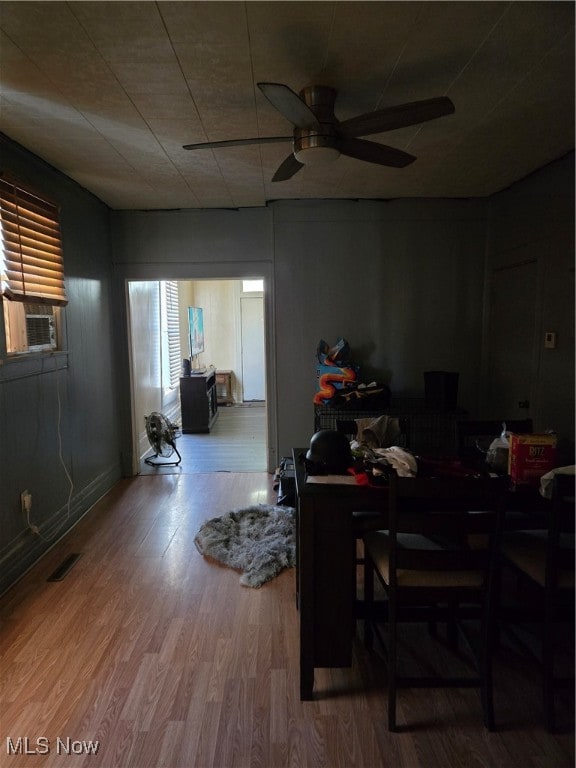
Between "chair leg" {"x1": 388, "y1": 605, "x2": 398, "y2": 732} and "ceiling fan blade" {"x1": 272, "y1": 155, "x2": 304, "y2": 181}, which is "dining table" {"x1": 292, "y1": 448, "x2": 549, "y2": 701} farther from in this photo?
"ceiling fan blade" {"x1": 272, "y1": 155, "x2": 304, "y2": 181}

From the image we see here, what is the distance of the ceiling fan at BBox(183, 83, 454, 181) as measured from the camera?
1.71 meters

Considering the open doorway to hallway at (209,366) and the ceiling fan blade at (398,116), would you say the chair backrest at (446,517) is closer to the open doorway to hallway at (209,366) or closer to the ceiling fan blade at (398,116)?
the ceiling fan blade at (398,116)

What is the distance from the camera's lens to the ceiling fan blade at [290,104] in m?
1.57

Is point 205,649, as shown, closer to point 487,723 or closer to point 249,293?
point 487,723

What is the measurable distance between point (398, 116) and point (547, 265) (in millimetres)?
864

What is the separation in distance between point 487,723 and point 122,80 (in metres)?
2.87

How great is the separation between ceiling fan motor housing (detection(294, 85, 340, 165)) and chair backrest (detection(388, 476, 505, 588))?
1.45 m

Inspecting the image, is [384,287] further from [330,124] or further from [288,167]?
[330,124]

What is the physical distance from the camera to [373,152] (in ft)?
7.03

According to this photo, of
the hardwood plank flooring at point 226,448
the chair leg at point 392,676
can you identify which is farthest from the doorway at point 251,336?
the chair leg at point 392,676

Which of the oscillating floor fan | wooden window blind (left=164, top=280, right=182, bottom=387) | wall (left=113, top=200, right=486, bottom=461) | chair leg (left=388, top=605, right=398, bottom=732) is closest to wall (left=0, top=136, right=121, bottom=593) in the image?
the oscillating floor fan

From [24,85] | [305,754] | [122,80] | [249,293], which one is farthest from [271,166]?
[249,293]

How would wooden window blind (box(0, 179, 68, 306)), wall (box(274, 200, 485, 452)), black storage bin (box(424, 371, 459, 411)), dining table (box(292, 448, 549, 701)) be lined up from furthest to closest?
wall (box(274, 200, 485, 452)) → black storage bin (box(424, 371, 459, 411)) → wooden window blind (box(0, 179, 68, 306)) → dining table (box(292, 448, 549, 701))

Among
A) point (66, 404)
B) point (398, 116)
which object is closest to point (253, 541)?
point (66, 404)
